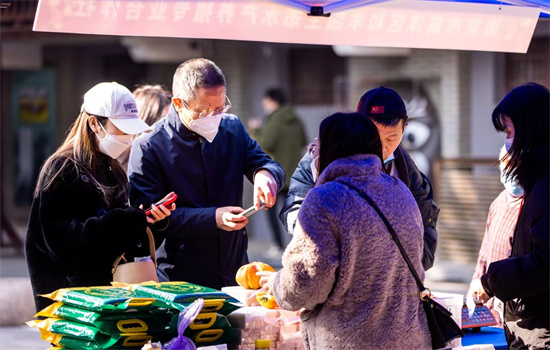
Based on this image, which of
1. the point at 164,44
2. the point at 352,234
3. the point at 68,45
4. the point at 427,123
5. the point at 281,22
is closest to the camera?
the point at 352,234

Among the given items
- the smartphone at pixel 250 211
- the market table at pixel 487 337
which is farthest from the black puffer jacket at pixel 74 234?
the market table at pixel 487 337

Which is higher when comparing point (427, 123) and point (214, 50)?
point (214, 50)

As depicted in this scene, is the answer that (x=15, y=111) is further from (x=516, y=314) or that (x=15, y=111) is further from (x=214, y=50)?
(x=516, y=314)

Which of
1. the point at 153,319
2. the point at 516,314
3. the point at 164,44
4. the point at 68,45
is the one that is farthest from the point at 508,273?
the point at 68,45

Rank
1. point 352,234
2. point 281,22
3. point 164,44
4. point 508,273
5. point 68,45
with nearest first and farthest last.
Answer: point 352,234, point 508,273, point 281,22, point 164,44, point 68,45

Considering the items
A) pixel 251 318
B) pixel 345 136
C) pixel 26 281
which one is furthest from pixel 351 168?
pixel 26 281

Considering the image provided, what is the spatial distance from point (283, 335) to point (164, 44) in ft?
32.1

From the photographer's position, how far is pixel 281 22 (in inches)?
180

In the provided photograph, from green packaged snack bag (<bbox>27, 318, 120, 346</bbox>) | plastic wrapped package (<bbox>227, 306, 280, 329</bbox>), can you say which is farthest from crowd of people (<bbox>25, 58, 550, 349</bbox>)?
green packaged snack bag (<bbox>27, 318, 120, 346</bbox>)

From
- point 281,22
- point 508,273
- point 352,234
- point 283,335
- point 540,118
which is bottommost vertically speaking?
point 283,335

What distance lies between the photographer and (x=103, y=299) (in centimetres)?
348

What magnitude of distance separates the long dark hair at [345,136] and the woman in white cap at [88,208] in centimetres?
104

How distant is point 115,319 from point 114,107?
1.05m

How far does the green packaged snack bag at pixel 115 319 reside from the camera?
137 inches
